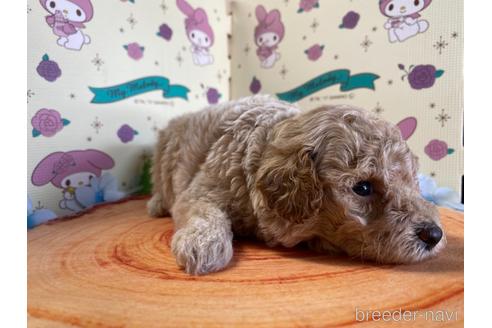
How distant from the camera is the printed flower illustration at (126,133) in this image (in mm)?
1967

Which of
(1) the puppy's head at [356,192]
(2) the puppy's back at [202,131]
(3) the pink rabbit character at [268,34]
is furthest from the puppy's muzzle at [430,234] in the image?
(3) the pink rabbit character at [268,34]

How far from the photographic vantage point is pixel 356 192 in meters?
1.25

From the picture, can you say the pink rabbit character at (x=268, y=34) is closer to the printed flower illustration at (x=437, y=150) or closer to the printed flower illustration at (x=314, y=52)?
the printed flower illustration at (x=314, y=52)

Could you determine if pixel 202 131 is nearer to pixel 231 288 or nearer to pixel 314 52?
pixel 314 52

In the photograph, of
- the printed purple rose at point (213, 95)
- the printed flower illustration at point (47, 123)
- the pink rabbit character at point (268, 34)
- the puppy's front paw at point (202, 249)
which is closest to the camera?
the puppy's front paw at point (202, 249)

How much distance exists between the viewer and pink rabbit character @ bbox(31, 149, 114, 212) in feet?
4.77

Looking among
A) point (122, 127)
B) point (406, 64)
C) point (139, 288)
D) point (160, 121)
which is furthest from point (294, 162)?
point (160, 121)

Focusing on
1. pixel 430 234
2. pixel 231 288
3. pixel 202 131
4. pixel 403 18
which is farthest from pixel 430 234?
pixel 202 131

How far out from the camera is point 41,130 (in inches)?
55.6

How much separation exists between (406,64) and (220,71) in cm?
121

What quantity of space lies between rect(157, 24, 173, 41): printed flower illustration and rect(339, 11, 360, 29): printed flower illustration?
3.04 feet

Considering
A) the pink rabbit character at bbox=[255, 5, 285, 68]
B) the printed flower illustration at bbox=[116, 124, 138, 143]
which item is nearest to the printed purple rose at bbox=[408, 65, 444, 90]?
the pink rabbit character at bbox=[255, 5, 285, 68]

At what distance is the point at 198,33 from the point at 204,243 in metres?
1.40

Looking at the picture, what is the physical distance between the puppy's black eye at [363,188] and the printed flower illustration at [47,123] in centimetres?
129
